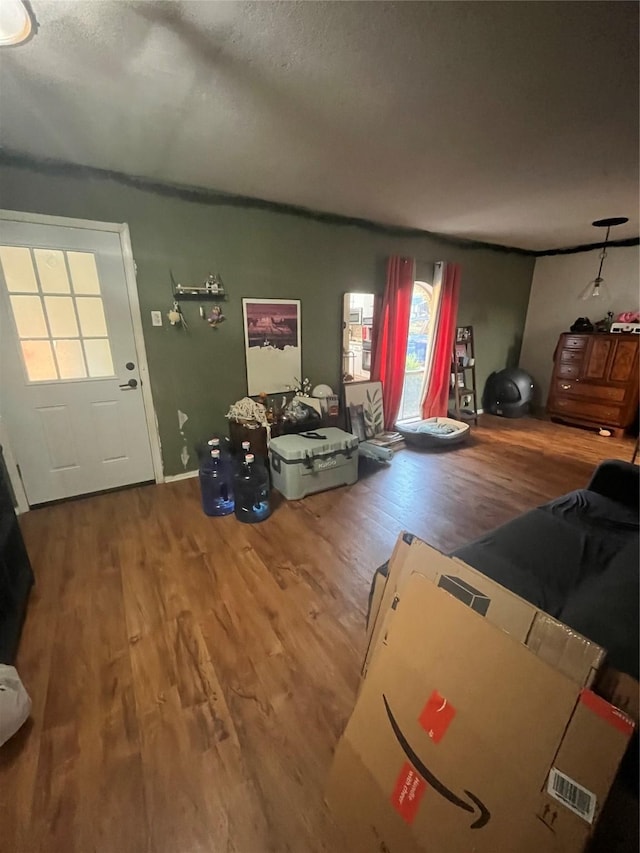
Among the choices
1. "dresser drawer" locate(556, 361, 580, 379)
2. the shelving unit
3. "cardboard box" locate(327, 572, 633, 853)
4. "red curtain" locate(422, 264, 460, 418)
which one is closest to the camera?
"cardboard box" locate(327, 572, 633, 853)

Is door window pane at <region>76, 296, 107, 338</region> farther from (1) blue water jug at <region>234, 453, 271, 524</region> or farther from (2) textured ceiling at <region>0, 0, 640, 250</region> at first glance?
(1) blue water jug at <region>234, 453, 271, 524</region>

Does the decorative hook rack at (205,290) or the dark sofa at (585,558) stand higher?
the decorative hook rack at (205,290)

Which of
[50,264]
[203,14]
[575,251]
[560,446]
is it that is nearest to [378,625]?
[203,14]

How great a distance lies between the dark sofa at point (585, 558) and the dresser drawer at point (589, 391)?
9.79 ft

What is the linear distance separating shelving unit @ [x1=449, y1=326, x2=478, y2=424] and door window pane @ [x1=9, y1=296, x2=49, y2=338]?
430cm

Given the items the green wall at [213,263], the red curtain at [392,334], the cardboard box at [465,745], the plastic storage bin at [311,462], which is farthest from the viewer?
the red curtain at [392,334]

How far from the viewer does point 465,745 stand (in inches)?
31.3

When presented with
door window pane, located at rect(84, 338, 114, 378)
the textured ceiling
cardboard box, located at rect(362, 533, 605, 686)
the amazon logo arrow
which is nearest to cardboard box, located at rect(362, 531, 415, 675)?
cardboard box, located at rect(362, 533, 605, 686)

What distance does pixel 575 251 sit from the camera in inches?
190

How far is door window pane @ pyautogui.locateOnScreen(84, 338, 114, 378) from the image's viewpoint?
258 cm

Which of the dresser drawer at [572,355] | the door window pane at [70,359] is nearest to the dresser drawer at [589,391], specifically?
the dresser drawer at [572,355]

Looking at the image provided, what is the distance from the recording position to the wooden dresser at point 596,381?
4215 millimetres

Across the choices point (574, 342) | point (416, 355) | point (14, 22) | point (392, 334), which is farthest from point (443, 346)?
point (14, 22)

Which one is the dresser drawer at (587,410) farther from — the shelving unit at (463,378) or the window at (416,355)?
the window at (416,355)
